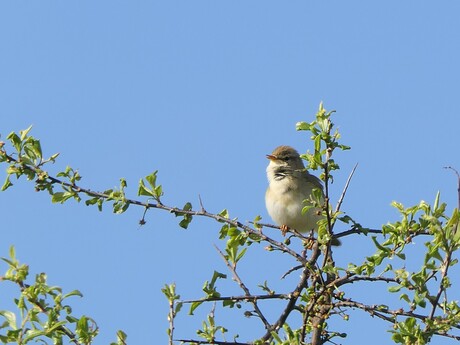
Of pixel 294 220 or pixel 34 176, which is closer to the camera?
pixel 34 176

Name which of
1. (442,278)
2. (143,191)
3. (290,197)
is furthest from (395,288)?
(290,197)

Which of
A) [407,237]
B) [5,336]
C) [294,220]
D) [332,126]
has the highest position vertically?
[294,220]

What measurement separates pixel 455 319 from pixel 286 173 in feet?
18.5

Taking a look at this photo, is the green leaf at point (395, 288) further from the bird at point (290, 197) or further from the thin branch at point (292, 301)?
the bird at point (290, 197)

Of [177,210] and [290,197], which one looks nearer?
[177,210]

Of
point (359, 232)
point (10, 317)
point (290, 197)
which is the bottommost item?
point (10, 317)

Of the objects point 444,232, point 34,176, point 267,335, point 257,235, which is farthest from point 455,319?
point 34,176

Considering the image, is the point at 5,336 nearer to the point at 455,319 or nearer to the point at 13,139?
the point at 13,139

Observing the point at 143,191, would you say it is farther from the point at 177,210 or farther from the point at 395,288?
the point at 395,288

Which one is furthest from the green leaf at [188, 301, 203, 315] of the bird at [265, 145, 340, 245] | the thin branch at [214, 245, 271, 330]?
the bird at [265, 145, 340, 245]

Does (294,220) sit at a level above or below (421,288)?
above

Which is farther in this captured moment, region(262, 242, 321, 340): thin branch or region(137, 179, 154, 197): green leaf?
region(137, 179, 154, 197): green leaf

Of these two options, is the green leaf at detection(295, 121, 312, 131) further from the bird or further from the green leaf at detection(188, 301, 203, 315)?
the bird

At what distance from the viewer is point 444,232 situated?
11.0 ft
